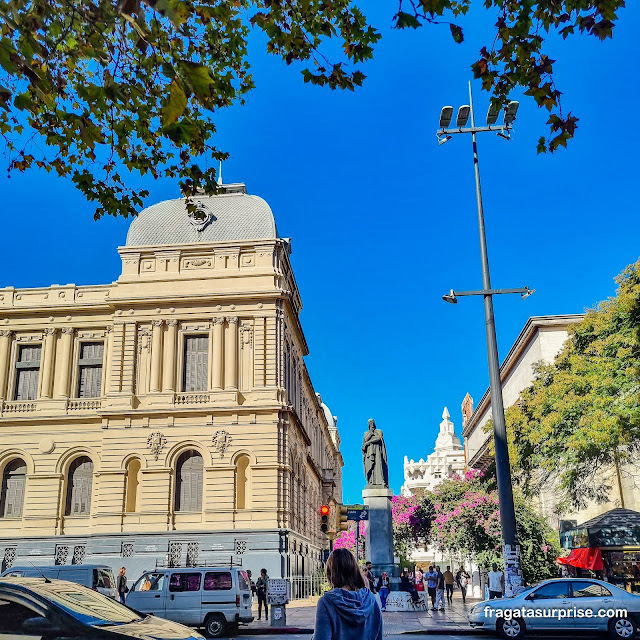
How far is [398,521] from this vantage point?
46.9 metres

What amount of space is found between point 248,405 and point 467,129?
60.1 ft

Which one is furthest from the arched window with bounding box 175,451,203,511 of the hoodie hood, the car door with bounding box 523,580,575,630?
the hoodie hood

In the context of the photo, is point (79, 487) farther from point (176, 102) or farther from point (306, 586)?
point (176, 102)

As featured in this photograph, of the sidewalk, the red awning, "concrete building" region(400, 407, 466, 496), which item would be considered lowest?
the sidewalk

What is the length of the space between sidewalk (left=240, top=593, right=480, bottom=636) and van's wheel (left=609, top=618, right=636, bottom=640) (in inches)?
136

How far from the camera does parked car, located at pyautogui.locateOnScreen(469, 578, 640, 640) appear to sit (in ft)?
50.6

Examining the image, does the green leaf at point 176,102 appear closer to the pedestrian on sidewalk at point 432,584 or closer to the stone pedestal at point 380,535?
the stone pedestal at point 380,535

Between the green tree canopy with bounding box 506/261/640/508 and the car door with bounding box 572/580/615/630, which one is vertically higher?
the green tree canopy with bounding box 506/261/640/508

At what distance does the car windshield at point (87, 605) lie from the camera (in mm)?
7074

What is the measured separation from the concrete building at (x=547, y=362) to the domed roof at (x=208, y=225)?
14840 millimetres

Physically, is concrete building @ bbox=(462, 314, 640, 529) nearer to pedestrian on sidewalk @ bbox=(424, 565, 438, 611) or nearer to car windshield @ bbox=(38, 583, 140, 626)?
pedestrian on sidewalk @ bbox=(424, 565, 438, 611)

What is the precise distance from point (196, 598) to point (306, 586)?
54.3 ft

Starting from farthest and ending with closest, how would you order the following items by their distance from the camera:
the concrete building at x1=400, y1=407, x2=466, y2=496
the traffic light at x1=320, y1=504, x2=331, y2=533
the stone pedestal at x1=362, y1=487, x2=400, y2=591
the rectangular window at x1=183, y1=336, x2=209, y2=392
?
1. the concrete building at x1=400, y1=407, x2=466, y2=496
2. the rectangular window at x1=183, y1=336, x2=209, y2=392
3. the stone pedestal at x1=362, y1=487, x2=400, y2=591
4. the traffic light at x1=320, y1=504, x2=331, y2=533

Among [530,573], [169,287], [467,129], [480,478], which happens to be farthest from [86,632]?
[480,478]
